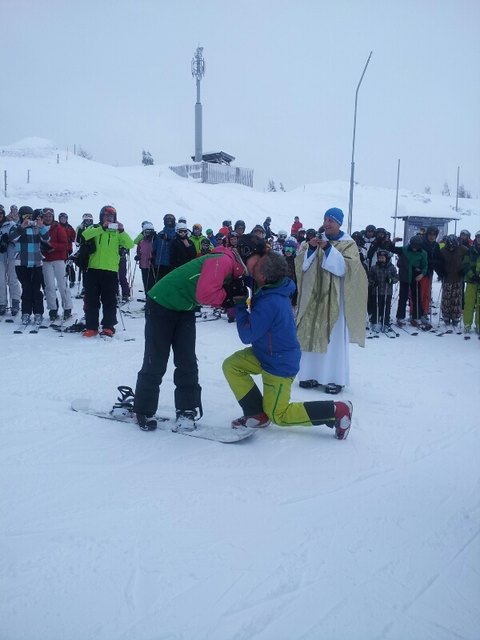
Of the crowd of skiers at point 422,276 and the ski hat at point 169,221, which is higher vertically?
the ski hat at point 169,221

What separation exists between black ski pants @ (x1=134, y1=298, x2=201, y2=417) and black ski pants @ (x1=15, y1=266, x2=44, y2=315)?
4.78 meters

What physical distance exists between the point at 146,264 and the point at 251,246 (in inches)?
271

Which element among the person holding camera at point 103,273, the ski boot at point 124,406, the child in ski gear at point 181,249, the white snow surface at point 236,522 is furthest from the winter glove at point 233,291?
the child in ski gear at point 181,249

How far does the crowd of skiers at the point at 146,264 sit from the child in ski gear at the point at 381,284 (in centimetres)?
2

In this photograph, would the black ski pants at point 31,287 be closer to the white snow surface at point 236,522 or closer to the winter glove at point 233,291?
the white snow surface at point 236,522

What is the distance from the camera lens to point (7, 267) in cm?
904

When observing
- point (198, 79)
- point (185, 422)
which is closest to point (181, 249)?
point (185, 422)

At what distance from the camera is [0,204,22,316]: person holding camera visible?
8742mm

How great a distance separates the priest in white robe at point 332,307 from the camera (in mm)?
5578

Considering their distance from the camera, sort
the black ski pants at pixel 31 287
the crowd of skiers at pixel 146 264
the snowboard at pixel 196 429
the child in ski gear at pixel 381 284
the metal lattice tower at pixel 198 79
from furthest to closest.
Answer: the metal lattice tower at pixel 198 79 → the child in ski gear at pixel 381 284 → the black ski pants at pixel 31 287 → the crowd of skiers at pixel 146 264 → the snowboard at pixel 196 429

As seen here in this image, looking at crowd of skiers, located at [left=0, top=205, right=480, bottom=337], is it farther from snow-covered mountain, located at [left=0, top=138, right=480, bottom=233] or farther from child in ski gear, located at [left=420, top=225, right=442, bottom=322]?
snow-covered mountain, located at [left=0, top=138, right=480, bottom=233]

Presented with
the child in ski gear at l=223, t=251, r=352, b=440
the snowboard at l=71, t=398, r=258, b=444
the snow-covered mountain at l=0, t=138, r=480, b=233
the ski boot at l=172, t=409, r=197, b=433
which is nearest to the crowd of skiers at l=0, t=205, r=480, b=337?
the snowboard at l=71, t=398, r=258, b=444

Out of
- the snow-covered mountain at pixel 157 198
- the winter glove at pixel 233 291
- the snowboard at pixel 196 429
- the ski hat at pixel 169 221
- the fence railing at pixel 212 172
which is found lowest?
the snowboard at pixel 196 429

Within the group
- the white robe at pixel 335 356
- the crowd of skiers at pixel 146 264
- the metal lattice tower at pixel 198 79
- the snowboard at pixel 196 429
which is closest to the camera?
the snowboard at pixel 196 429
